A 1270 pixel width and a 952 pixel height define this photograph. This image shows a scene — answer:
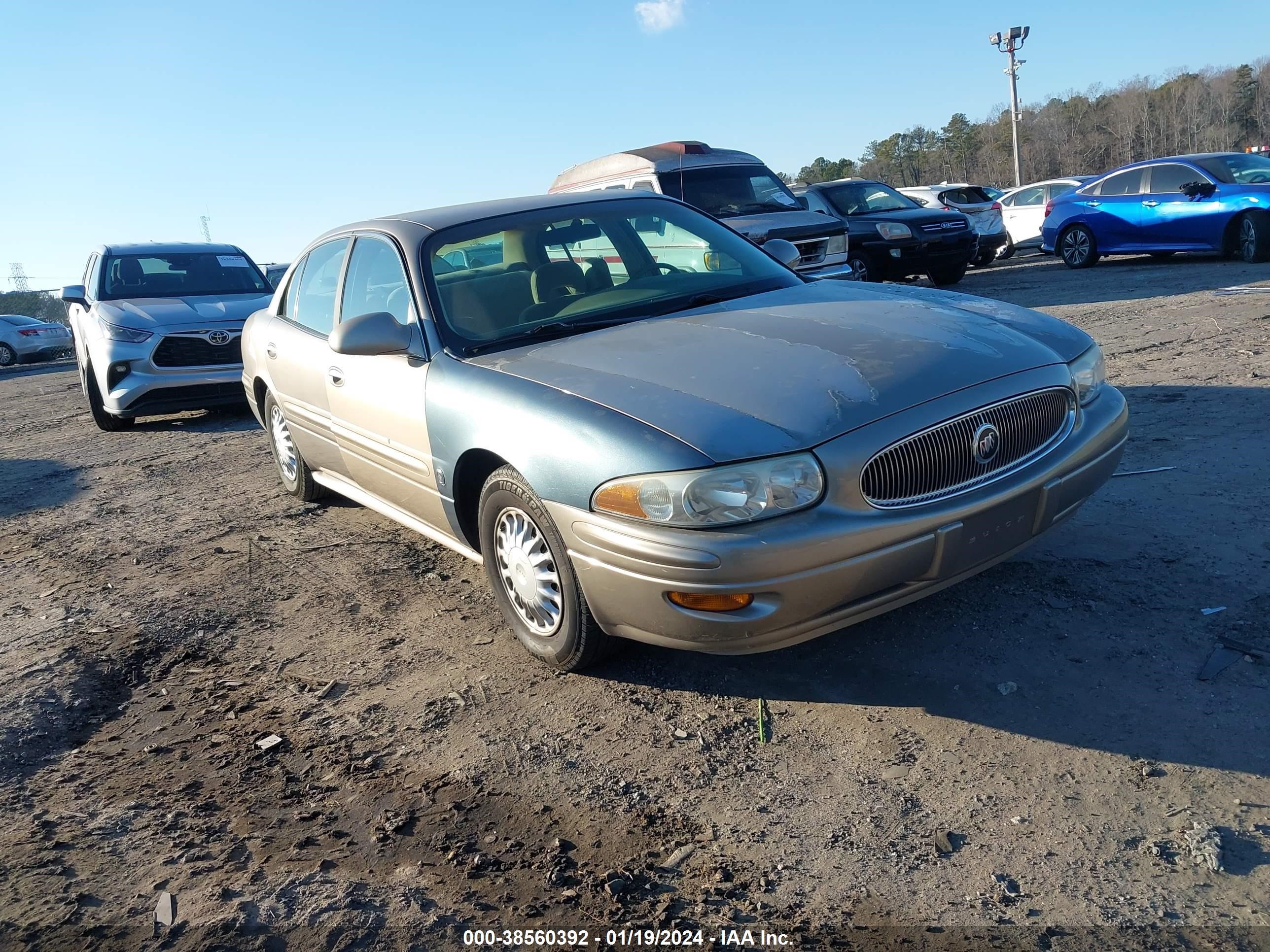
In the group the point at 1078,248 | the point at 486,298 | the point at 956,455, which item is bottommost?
the point at 1078,248

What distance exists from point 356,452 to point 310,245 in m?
1.53

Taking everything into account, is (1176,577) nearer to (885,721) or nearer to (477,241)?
(885,721)

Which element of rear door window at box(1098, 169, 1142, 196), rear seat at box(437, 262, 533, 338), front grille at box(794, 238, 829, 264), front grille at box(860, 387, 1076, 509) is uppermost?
rear door window at box(1098, 169, 1142, 196)

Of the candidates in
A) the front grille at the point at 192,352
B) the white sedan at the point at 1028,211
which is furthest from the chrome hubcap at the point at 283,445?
the white sedan at the point at 1028,211

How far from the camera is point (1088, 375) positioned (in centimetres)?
359

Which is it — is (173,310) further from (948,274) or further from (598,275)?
(948,274)

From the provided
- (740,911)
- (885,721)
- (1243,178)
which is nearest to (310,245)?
(885,721)

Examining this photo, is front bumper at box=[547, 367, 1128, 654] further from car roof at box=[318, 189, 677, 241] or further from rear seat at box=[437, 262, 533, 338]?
car roof at box=[318, 189, 677, 241]

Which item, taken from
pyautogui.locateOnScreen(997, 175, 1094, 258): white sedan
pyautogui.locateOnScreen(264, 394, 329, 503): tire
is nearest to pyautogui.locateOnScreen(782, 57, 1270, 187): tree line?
pyautogui.locateOnScreen(997, 175, 1094, 258): white sedan

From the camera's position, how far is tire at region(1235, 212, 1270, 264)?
1298 cm

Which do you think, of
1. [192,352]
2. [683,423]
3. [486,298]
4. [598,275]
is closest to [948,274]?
[192,352]

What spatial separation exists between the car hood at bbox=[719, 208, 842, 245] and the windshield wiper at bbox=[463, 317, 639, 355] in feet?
23.1

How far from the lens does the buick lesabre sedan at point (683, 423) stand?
2805mm

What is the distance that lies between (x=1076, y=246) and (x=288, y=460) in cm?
1346
